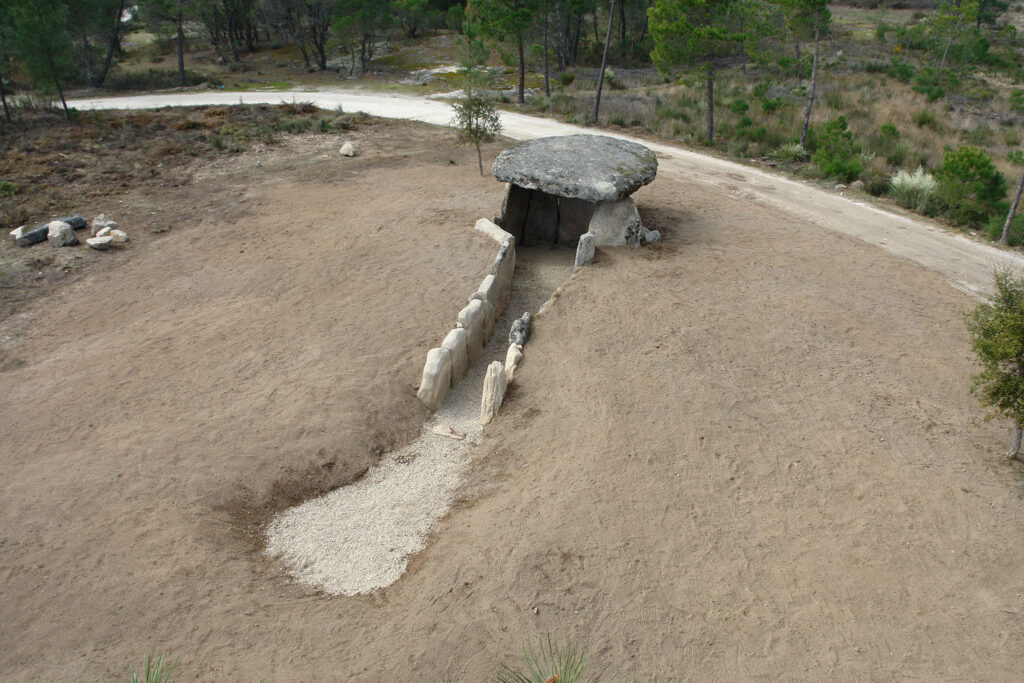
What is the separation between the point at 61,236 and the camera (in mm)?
12367

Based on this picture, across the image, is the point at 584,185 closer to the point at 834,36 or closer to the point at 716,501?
the point at 716,501

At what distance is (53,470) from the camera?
6930mm

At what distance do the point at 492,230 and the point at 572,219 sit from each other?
226 centimetres

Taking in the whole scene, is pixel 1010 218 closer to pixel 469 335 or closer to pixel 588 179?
pixel 588 179

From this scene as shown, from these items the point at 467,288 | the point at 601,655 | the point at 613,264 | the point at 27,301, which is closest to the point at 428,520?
the point at 601,655

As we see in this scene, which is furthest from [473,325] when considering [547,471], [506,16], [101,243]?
[506,16]

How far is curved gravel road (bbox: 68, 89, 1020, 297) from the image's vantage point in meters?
12.4

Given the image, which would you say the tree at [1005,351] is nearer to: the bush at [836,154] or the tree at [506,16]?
the bush at [836,154]

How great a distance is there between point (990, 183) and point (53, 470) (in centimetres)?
1806

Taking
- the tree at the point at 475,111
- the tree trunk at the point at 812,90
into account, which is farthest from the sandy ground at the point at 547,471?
the tree trunk at the point at 812,90

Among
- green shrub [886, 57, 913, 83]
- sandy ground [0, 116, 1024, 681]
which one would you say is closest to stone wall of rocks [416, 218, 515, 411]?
sandy ground [0, 116, 1024, 681]

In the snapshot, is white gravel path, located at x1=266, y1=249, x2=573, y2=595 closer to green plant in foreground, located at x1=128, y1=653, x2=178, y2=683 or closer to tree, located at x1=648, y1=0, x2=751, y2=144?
green plant in foreground, located at x1=128, y1=653, x2=178, y2=683

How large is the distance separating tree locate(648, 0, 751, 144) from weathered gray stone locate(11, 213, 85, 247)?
15.8 m

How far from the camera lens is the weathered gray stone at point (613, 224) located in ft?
39.1
